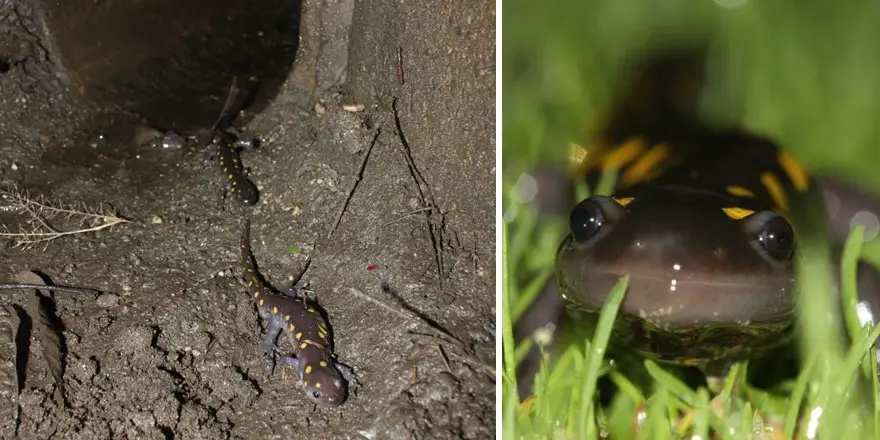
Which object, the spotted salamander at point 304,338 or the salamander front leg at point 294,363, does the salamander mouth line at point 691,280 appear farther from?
the salamander front leg at point 294,363

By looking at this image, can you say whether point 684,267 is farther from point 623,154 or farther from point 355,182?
point 355,182

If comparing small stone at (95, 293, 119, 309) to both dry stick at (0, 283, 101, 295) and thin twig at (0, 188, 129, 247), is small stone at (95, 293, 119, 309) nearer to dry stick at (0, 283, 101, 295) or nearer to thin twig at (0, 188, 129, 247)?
dry stick at (0, 283, 101, 295)

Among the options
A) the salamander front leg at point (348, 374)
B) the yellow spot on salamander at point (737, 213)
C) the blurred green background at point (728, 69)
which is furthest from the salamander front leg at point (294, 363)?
the yellow spot on salamander at point (737, 213)

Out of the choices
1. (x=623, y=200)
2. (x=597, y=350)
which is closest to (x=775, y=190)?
(x=623, y=200)

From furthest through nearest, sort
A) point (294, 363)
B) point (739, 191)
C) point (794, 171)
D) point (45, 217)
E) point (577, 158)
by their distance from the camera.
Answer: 1. point (45, 217)
2. point (577, 158)
3. point (794, 171)
4. point (294, 363)
5. point (739, 191)

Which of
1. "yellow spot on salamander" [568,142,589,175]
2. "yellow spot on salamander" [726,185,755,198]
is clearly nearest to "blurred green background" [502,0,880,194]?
"yellow spot on salamander" [568,142,589,175]

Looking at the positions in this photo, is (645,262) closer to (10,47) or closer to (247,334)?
(247,334)
